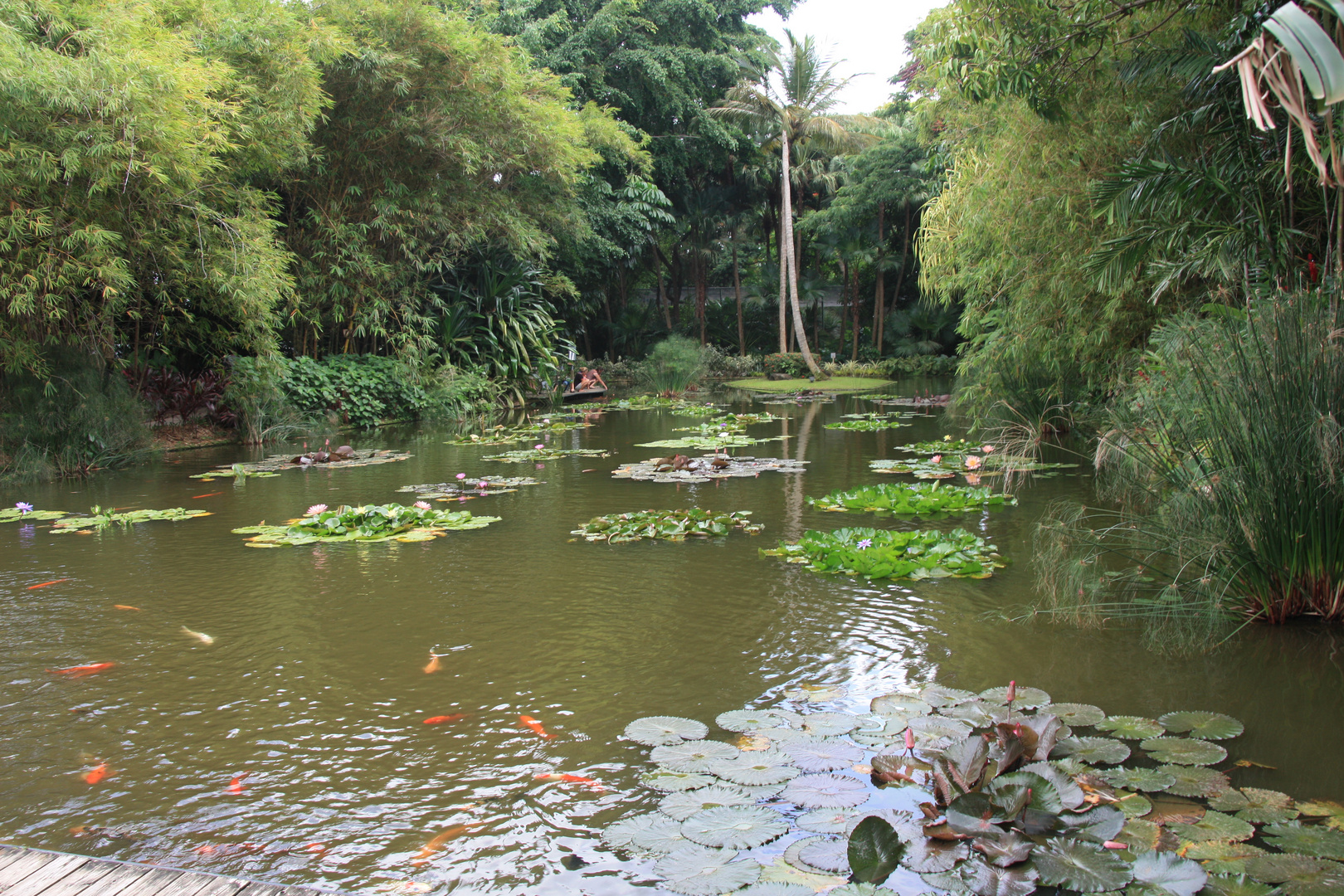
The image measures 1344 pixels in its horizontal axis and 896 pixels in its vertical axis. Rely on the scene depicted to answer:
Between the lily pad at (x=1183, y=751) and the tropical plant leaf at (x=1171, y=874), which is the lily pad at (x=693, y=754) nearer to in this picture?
the tropical plant leaf at (x=1171, y=874)

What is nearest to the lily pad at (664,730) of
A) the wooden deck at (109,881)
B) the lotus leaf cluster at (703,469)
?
the wooden deck at (109,881)

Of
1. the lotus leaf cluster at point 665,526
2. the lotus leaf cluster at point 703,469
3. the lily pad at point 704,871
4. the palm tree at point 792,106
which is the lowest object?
the lily pad at point 704,871

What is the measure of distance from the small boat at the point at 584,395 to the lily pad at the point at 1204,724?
15.9m

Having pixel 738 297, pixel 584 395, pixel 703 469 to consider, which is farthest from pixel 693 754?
pixel 738 297

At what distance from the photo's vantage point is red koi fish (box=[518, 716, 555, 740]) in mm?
2740

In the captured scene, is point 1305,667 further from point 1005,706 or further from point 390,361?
point 390,361

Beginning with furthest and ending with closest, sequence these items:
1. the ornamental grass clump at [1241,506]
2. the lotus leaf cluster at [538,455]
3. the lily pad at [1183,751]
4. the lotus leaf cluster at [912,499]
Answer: the lotus leaf cluster at [538,455], the lotus leaf cluster at [912,499], the ornamental grass clump at [1241,506], the lily pad at [1183,751]

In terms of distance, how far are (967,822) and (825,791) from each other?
0.38m

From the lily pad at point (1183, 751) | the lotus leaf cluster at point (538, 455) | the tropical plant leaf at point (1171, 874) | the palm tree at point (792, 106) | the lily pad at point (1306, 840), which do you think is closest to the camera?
the tropical plant leaf at point (1171, 874)

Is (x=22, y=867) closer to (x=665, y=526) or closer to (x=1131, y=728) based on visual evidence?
(x=1131, y=728)

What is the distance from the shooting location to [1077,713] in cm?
266

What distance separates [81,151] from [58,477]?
118 inches

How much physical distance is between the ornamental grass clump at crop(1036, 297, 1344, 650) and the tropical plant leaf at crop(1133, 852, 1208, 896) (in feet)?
5.38

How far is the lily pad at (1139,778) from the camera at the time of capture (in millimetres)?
2197
